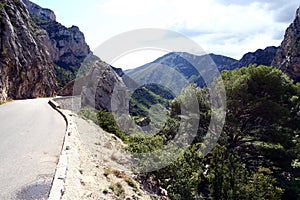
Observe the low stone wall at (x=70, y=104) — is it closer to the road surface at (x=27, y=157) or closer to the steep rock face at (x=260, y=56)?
the road surface at (x=27, y=157)

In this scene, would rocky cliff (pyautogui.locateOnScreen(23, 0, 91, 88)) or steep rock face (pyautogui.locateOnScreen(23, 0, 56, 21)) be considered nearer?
rocky cliff (pyautogui.locateOnScreen(23, 0, 91, 88))

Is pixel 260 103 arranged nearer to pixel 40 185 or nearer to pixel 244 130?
pixel 244 130

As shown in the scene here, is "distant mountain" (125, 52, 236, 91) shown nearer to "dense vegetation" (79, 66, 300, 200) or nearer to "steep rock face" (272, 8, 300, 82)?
"dense vegetation" (79, 66, 300, 200)

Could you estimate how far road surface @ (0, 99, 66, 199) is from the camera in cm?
750

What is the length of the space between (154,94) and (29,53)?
101750mm

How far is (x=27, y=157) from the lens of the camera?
10.3 metres

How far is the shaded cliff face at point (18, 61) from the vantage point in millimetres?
36375

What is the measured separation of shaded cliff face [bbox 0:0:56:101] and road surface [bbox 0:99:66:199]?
18.2 metres

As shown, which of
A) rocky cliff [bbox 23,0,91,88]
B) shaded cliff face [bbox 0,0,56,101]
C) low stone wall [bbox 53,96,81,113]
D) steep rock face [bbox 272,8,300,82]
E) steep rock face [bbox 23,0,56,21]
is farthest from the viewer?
steep rock face [bbox 23,0,56,21]

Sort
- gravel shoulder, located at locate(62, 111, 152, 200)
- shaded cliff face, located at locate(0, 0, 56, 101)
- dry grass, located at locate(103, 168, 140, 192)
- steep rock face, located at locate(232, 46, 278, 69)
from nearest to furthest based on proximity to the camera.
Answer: gravel shoulder, located at locate(62, 111, 152, 200) → dry grass, located at locate(103, 168, 140, 192) → shaded cliff face, located at locate(0, 0, 56, 101) → steep rock face, located at locate(232, 46, 278, 69)

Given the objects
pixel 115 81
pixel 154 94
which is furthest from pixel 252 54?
pixel 115 81

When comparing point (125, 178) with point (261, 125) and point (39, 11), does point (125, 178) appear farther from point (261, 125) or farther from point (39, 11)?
point (39, 11)

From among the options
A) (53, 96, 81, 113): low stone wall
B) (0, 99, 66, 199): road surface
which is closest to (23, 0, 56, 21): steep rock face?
(53, 96, 81, 113): low stone wall

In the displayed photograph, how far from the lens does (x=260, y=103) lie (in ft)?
71.6
